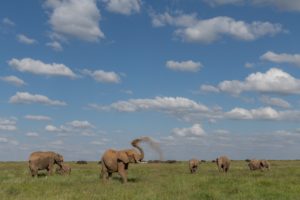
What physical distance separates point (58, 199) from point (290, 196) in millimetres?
9369

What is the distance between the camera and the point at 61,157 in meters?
38.9

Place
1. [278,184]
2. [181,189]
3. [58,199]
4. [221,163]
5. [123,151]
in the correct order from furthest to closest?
[221,163], [123,151], [278,184], [181,189], [58,199]

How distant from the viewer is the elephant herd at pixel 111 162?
29406 mm

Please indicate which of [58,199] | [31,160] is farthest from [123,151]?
[58,199]

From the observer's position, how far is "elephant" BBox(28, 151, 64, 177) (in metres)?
35.9

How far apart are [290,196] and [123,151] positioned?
40.0ft

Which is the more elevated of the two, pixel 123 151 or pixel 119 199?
pixel 123 151

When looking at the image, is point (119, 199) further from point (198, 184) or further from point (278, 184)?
point (278, 184)

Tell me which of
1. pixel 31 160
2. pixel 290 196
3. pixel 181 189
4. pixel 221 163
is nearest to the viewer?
pixel 290 196

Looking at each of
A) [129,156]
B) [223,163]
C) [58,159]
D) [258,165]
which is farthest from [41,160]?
[258,165]

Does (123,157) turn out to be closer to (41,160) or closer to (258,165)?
(41,160)

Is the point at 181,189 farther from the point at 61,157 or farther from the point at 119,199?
the point at 61,157

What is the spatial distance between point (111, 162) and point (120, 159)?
681mm

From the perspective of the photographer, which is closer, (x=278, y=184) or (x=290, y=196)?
(x=290, y=196)
